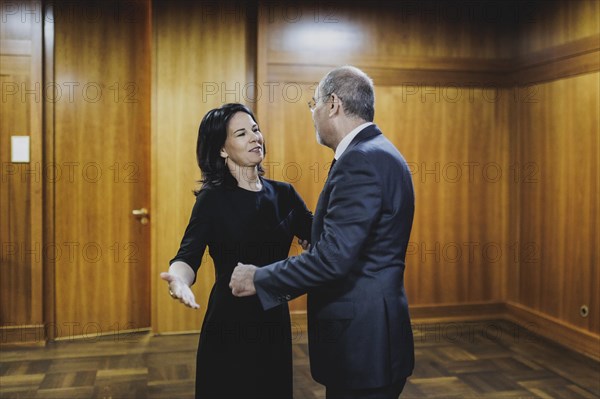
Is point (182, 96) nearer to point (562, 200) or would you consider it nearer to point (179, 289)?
point (562, 200)

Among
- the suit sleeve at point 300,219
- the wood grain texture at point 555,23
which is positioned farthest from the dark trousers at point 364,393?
the wood grain texture at point 555,23

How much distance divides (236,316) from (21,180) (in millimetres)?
3071

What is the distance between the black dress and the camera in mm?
2264

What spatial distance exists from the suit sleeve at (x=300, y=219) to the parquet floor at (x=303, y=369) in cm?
155

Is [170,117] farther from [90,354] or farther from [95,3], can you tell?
[90,354]

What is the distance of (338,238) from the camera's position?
1.88 meters

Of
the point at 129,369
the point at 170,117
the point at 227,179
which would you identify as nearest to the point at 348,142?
the point at 227,179

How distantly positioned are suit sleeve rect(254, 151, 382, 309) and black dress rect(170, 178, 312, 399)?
0.34m

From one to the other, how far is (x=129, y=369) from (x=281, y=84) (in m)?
2.39

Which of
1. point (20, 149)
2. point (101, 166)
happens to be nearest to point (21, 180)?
point (20, 149)

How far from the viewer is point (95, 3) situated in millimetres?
4961

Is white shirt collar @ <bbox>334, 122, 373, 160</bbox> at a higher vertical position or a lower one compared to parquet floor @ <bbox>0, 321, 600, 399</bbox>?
higher

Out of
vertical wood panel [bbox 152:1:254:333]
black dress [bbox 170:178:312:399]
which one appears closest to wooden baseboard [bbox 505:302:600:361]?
vertical wood panel [bbox 152:1:254:333]

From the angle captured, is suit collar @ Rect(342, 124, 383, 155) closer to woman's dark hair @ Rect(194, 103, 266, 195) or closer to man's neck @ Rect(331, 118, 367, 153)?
man's neck @ Rect(331, 118, 367, 153)
